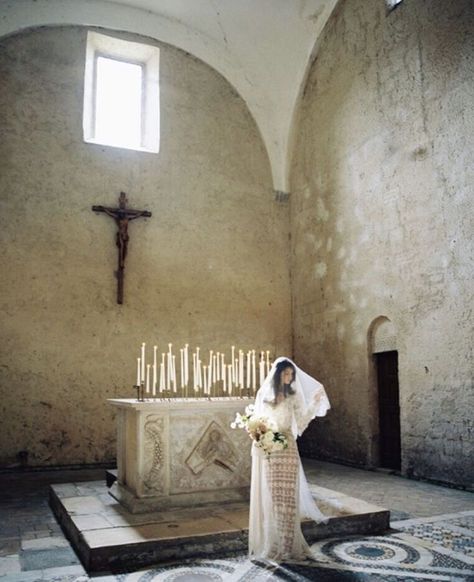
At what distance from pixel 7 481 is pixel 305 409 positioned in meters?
5.81

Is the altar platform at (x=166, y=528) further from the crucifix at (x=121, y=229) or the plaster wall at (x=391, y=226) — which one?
the crucifix at (x=121, y=229)

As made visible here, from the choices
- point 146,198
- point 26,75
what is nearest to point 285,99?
point 146,198

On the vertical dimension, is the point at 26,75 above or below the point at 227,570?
above

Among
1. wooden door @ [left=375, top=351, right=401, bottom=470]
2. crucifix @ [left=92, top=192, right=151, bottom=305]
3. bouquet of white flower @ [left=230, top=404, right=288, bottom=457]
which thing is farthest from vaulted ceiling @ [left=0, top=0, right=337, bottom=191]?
bouquet of white flower @ [left=230, top=404, right=288, bottom=457]

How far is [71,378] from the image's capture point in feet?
33.0

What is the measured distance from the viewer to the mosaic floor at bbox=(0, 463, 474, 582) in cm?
429

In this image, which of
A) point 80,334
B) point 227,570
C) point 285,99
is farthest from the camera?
point 285,99

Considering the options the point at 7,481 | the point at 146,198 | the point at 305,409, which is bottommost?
the point at 7,481

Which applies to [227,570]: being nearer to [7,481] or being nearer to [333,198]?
[7,481]

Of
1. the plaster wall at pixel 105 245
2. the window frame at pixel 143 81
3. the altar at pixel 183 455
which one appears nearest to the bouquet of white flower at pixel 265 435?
the altar at pixel 183 455

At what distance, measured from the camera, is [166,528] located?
5.14 m

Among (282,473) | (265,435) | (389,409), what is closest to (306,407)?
(265,435)

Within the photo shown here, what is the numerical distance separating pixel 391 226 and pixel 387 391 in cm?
275

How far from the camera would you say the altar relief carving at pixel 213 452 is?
20.0 ft
